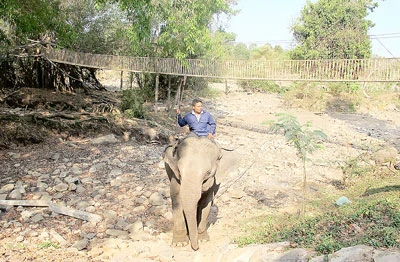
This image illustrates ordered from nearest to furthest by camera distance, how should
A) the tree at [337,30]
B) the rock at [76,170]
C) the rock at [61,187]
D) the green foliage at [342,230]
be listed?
the green foliage at [342,230] → the rock at [61,187] → the rock at [76,170] → the tree at [337,30]

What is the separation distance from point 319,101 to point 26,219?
16.8m

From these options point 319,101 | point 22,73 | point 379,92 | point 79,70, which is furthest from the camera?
point 379,92

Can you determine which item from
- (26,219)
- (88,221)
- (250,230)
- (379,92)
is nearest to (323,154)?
(250,230)

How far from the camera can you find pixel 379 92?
21594 millimetres

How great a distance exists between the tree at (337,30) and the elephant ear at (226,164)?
57.1 feet

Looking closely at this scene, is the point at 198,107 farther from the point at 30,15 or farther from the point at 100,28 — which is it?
the point at 100,28

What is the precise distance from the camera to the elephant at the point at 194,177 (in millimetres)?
4551

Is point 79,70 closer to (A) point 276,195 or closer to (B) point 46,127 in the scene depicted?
(B) point 46,127

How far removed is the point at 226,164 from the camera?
5336 mm

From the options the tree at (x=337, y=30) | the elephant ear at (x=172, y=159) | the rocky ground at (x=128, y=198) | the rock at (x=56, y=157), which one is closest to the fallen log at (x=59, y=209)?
the rocky ground at (x=128, y=198)

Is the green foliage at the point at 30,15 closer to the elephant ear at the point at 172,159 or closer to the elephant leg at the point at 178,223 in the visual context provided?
the elephant ear at the point at 172,159

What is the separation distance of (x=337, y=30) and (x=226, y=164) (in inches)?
724

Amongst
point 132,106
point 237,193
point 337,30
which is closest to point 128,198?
point 237,193

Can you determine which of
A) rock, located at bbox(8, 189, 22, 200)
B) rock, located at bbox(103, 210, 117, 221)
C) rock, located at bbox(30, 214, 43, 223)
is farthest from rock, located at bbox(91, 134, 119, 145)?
rock, located at bbox(30, 214, 43, 223)
